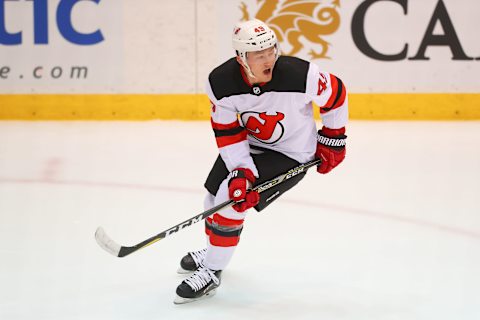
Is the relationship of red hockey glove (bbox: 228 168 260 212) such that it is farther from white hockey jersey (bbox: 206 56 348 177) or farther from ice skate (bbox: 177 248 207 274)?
ice skate (bbox: 177 248 207 274)

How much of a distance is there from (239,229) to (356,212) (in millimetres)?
1161

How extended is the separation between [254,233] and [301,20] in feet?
10.3

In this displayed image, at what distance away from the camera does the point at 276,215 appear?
11.7ft

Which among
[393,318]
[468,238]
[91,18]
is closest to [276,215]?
[468,238]

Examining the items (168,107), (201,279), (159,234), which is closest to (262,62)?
(159,234)

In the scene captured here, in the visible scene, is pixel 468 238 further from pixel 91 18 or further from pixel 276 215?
pixel 91 18

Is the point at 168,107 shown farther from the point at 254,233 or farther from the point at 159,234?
the point at 159,234

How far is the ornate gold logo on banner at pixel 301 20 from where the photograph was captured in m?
6.07

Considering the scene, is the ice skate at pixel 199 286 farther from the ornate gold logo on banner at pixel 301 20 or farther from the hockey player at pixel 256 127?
the ornate gold logo on banner at pixel 301 20

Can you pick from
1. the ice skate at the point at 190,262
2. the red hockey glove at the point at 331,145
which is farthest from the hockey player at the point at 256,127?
the ice skate at the point at 190,262

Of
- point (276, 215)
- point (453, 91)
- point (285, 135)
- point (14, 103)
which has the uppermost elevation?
point (285, 135)

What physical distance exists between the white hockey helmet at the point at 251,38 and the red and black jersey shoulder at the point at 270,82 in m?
0.08

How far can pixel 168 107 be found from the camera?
6.24 m

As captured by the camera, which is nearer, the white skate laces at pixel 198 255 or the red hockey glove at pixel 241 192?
the red hockey glove at pixel 241 192
